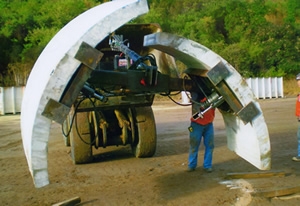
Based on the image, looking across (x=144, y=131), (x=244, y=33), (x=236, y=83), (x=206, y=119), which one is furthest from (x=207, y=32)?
(x=236, y=83)

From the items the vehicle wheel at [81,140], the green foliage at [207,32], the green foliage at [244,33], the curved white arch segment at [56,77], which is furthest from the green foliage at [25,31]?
the curved white arch segment at [56,77]

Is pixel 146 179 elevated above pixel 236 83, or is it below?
below

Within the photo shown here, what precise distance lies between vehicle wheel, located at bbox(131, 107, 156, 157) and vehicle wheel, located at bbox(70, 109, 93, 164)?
94cm

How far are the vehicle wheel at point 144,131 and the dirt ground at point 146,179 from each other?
0.20 meters

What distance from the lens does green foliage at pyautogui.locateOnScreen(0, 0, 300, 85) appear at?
26.0 metres

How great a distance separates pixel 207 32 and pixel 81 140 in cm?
3166

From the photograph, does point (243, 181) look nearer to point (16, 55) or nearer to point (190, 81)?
point (190, 81)

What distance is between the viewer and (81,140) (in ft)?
21.3

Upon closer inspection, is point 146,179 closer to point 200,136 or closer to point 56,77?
point 200,136

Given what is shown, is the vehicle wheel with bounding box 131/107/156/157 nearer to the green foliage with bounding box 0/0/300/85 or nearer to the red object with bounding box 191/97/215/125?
the red object with bounding box 191/97/215/125

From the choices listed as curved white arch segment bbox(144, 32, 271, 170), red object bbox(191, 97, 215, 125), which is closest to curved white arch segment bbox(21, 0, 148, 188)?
curved white arch segment bbox(144, 32, 271, 170)

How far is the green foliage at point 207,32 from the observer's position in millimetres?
25984

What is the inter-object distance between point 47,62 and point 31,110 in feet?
1.85

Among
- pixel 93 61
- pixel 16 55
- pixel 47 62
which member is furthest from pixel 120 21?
pixel 16 55
